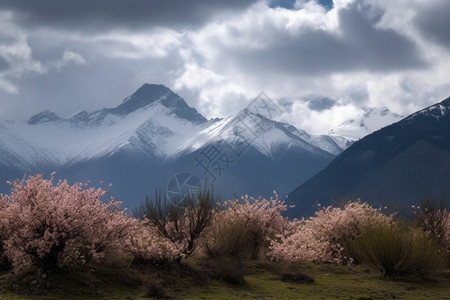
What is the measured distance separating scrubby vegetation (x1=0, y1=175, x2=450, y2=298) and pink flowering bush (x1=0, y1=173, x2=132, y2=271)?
0.04 m

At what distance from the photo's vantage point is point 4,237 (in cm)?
2288

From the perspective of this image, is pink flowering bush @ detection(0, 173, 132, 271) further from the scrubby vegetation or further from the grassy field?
the grassy field

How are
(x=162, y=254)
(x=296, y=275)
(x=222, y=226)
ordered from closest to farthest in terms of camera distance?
(x=162, y=254)
(x=296, y=275)
(x=222, y=226)

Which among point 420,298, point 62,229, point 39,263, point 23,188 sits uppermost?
point 23,188

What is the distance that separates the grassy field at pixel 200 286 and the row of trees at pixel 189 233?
2.44 feet

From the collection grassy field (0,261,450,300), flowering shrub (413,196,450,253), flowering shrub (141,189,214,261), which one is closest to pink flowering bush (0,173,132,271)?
grassy field (0,261,450,300)

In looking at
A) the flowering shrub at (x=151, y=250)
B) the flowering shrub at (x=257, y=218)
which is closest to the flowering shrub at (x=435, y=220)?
the flowering shrub at (x=257, y=218)

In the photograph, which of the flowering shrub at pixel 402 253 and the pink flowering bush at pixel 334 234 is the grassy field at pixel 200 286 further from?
the pink flowering bush at pixel 334 234

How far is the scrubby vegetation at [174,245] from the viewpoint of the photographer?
20.9 m

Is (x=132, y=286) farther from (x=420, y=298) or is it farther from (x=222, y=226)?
(x=420, y=298)

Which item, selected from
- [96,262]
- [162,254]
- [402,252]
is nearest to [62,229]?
[96,262]

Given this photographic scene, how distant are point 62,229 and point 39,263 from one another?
1896 mm

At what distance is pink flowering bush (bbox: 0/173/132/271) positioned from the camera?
2061 centimetres

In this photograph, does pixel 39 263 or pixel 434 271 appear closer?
pixel 39 263
